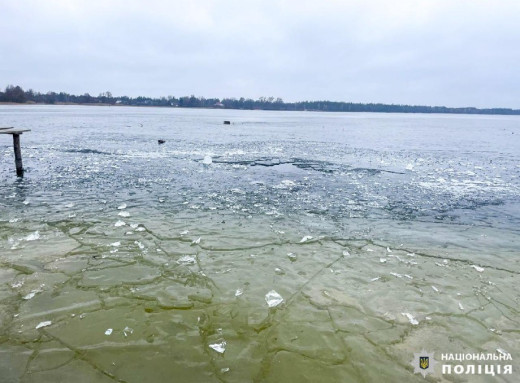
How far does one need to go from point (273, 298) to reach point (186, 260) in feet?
7.74

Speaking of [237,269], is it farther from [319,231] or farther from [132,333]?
[319,231]

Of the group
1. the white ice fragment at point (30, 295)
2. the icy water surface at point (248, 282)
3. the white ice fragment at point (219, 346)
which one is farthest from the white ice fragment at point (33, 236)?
the white ice fragment at point (219, 346)

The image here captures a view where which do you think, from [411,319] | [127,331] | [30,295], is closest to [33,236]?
[30,295]

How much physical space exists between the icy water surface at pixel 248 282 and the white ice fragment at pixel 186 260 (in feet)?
0.07

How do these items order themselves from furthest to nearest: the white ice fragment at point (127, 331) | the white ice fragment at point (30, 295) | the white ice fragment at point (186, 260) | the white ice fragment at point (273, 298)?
the white ice fragment at point (186, 260)
the white ice fragment at point (273, 298)
the white ice fragment at point (30, 295)
the white ice fragment at point (127, 331)

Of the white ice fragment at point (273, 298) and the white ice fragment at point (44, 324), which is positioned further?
the white ice fragment at point (273, 298)

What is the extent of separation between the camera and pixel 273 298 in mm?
Result: 5984

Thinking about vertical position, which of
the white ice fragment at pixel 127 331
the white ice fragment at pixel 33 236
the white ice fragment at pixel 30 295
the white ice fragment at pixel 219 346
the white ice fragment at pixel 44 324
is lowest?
the white ice fragment at pixel 219 346

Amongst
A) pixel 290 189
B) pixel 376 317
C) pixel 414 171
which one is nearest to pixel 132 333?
pixel 376 317

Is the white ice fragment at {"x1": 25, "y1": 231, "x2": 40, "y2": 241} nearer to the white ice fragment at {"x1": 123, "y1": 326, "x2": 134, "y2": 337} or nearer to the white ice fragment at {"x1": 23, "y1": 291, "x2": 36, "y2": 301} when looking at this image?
the white ice fragment at {"x1": 23, "y1": 291, "x2": 36, "y2": 301}

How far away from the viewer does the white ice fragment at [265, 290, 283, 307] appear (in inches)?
229

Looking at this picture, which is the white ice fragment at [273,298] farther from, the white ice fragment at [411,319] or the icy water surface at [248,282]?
the white ice fragment at [411,319]

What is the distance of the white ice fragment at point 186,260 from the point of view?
721 cm

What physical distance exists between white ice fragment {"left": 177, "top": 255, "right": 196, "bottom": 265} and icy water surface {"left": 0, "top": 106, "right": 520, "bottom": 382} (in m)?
0.02
